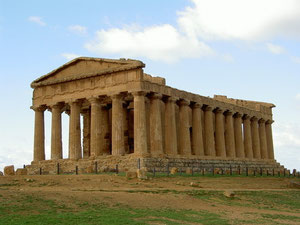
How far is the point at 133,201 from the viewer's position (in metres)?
26.7

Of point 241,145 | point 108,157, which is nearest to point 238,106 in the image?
point 241,145

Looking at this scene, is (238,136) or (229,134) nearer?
(229,134)

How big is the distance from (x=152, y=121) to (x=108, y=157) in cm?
595

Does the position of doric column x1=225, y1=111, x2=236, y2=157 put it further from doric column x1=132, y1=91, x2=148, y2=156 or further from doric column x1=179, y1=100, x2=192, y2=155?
doric column x1=132, y1=91, x2=148, y2=156

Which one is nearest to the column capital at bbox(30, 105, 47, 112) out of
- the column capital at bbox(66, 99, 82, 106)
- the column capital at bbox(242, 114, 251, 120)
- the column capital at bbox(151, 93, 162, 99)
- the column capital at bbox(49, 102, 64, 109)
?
the column capital at bbox(49, 102, 64, 109)

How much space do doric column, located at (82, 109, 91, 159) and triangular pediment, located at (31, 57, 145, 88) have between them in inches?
284

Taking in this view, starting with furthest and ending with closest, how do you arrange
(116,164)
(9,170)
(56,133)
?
1. (56,133)
2. (116,164)
3. (9,170)

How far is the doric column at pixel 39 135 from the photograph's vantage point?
186 ft

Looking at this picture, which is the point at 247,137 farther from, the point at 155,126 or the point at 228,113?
the point at 155,126

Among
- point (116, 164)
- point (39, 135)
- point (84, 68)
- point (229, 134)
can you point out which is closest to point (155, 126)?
point (116, 164)

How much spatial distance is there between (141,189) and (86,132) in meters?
30.4

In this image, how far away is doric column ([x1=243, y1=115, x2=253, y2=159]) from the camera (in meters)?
70.0

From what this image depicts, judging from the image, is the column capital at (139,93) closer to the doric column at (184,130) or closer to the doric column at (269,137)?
the doric column at (184,130)

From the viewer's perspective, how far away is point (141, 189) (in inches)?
1271
